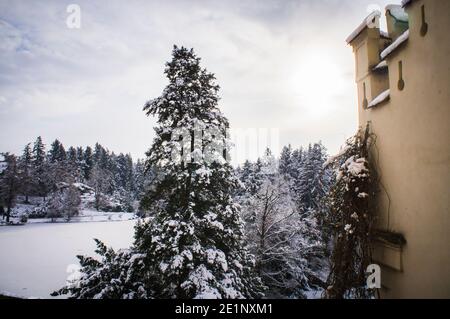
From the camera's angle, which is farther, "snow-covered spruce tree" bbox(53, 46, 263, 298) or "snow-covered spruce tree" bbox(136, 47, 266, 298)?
"snow-covered spruce tree" bbox(136, 47, 266, 298)

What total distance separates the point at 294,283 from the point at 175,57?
47.5 feet

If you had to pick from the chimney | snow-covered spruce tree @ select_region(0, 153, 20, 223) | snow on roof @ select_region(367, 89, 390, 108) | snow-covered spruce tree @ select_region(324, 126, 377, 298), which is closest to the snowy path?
snow-covered spruce tree @ select_region(324, 126, 377, 298)

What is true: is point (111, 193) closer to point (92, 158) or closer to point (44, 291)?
point (92, 158)

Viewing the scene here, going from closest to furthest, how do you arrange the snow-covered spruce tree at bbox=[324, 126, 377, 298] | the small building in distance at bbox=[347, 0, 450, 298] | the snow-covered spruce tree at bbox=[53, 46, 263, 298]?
1. the small building in distance at bbox=[347, 0, 450, 298]
2. the snow-covered spruce tree at bbox=[324, 126, 377, 298]
3. the snow-covered spruce tree at bbox=[53, 46, 263, 298]

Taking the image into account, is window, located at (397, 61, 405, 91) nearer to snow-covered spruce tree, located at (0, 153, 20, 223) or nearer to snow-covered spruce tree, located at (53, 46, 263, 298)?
snow-covered spruce tree, located at (53, 46, 263, 298)

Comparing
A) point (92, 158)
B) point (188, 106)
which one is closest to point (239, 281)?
point (188, 106)

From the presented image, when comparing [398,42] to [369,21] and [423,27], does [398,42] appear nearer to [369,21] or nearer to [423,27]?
[423,27]

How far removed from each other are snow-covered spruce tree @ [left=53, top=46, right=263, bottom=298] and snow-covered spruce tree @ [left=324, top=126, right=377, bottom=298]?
2.36 m

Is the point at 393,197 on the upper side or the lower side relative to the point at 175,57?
lower

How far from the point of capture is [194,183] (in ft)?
22.5

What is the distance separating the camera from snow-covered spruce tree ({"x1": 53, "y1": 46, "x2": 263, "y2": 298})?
589 centimetres

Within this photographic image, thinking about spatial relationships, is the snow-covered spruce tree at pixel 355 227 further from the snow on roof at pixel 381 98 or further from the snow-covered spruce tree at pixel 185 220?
the snow-covered spruce tree at pixel 185 220

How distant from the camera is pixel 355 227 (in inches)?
185

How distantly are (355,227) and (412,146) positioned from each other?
5.68ft
